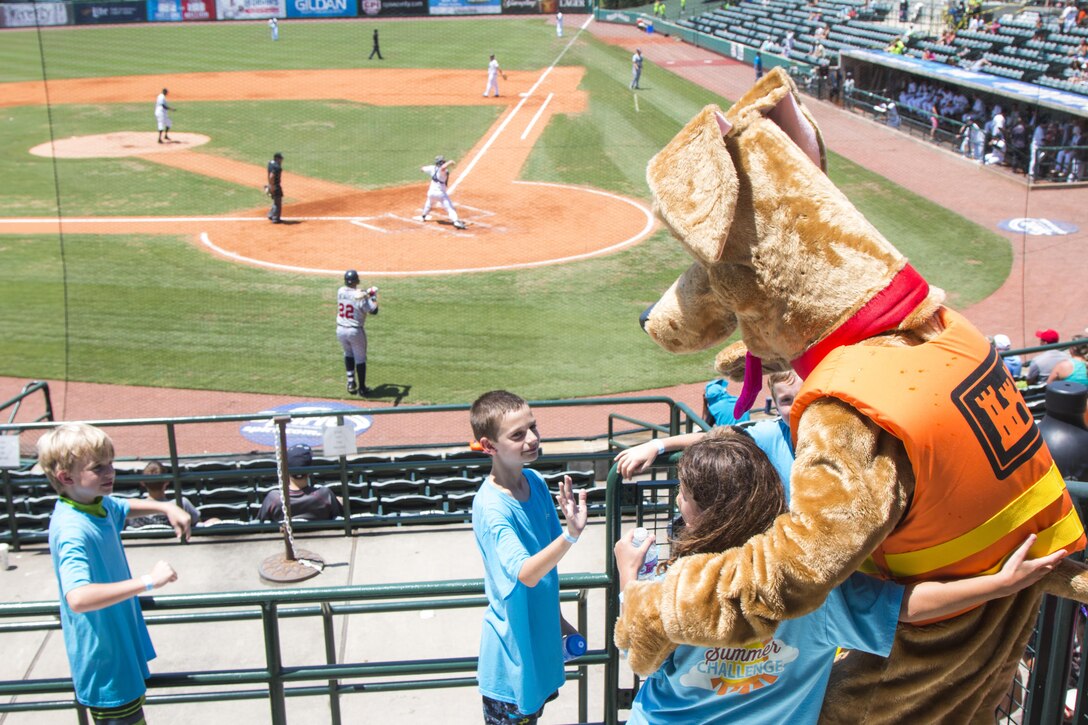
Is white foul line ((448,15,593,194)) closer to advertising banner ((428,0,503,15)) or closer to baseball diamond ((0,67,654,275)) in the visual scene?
baseball diamond ((0,67,654,275))

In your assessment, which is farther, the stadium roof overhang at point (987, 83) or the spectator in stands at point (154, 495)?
the stadium roof overhang at point (987, 83)

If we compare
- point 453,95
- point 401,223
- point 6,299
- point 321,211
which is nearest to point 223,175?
point 321,211

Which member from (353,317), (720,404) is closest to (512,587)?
(720,404)

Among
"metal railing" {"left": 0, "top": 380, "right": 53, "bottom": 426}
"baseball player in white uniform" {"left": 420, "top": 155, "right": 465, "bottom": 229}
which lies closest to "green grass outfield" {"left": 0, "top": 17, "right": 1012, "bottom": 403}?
"metal railing" {"left": 0, "top": 380, "right": 53, "bottom": 426}

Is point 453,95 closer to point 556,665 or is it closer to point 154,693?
point 154,693

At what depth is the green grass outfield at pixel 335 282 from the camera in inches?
525

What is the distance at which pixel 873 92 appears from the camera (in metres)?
29.7

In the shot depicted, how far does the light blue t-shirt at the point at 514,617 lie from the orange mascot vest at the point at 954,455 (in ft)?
3.85

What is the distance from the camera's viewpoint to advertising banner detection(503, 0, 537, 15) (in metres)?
47.5

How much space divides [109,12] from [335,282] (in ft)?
117

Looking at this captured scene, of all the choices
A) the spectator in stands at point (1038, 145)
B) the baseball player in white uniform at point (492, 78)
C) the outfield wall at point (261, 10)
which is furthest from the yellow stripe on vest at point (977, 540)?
the outfield wall at point (261, 10)

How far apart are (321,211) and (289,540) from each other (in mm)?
14448

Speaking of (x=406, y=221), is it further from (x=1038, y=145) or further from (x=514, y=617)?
(x=514, y=617)

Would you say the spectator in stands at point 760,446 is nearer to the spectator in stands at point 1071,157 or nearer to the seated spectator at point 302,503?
the seated spectator at point 302,503
